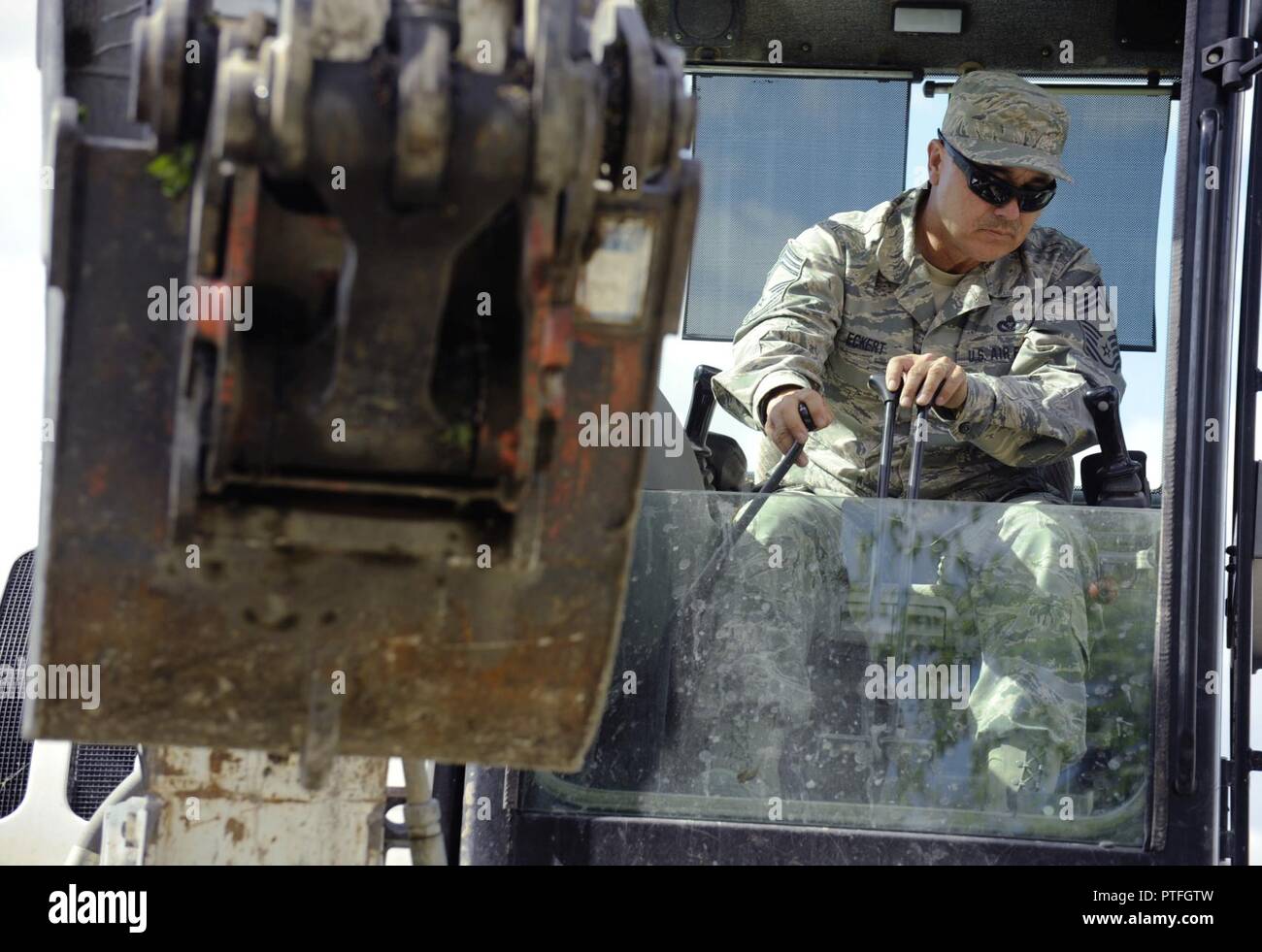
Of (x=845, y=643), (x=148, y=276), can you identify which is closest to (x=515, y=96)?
(x=148, y=276)

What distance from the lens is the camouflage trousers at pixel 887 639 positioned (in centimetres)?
284

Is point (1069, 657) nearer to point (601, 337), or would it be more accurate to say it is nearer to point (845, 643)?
point (845, 643)

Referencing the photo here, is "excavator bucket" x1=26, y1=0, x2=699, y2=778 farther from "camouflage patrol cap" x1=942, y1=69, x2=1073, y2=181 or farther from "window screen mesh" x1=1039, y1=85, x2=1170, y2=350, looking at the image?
"window screen mesh" x1=1039, y1=85, x2=1170, y2=350

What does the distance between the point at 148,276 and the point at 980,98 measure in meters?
2.59

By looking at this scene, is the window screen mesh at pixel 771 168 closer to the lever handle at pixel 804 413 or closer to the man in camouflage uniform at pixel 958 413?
the man in camouflage uniform at pixel 958 413

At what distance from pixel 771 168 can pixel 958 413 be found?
112cm

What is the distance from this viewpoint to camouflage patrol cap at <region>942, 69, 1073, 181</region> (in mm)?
3676

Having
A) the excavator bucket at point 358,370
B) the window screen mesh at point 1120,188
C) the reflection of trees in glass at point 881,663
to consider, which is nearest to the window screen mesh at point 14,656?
the reflection of trees in glass at point 881,663

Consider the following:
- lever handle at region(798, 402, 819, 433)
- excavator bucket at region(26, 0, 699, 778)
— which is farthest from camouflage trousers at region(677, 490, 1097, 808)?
excavator bucket at region(26, 0, 699, 778)

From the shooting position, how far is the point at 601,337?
1581mm

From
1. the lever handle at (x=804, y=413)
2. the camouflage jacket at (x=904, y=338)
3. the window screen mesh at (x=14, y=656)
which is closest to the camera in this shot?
the lever handle at (x=804, y=413)

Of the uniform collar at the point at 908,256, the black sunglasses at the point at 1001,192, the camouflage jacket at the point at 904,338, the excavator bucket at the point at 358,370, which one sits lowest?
the excavator bucket at the point at 358,370

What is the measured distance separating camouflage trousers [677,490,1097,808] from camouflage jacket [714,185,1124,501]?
20.3 inches

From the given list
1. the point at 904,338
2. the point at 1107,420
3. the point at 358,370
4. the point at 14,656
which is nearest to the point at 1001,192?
the point at 904,338
